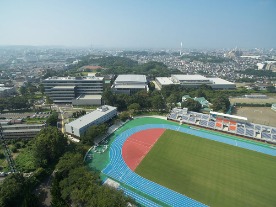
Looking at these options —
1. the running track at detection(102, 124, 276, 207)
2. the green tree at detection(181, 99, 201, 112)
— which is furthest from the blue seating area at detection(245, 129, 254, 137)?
the green tree at detection(181, 99, 201, 112)

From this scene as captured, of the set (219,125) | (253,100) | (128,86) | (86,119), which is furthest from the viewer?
(128,86)

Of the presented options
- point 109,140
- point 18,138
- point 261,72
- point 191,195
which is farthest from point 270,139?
point 261,72

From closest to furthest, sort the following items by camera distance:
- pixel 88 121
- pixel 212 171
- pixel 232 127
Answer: pixel 212 171 < pixel 88 121 < pixel 232 127

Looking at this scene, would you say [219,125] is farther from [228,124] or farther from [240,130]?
[240,130]

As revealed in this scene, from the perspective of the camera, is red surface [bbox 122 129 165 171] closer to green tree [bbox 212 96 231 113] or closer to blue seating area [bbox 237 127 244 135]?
blue seating area [bbox 237 127 244 135]

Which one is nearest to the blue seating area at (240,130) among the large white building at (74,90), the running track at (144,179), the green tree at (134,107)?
the running track at (144,179)

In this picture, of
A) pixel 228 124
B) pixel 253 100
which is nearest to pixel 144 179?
pixel 228 124

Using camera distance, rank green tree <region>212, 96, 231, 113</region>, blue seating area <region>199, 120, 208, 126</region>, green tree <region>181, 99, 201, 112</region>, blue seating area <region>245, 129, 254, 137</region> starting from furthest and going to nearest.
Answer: green tree <region>212, 96, 231, 113</region> < green tree <region>181, 99, 201, 112</region> < blue seating area <region>199, 120, 208, 126</region> < blue seating area <region>245, 129, 254, 137</region>
